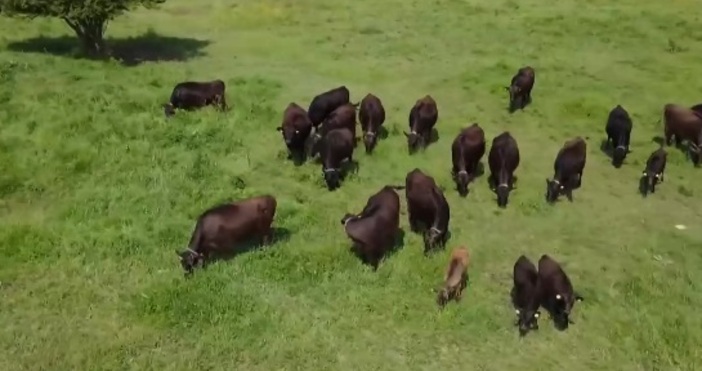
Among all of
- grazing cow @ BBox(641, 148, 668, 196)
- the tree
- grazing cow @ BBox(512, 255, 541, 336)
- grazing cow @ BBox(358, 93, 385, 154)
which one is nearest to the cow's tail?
grazing cow @ BBox(512, 255, 541, 336)

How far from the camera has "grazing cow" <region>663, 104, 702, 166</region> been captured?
1353 centimetres

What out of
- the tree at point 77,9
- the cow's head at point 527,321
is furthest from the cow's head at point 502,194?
the tree at point 77,9

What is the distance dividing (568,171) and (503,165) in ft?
3.74

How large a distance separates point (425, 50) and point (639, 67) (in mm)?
5373

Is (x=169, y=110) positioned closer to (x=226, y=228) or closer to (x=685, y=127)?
(x=226, y=228)

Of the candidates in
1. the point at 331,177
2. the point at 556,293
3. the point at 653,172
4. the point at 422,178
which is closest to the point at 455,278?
the point at 556,293

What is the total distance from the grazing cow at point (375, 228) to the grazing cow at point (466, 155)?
208 cm

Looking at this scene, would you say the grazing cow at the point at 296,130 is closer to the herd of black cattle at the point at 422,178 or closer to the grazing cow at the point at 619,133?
the herd of black cattle at the point at 422,178

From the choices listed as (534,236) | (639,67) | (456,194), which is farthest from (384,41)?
(534,236)

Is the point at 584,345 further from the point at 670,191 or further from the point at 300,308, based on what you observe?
the point at 670,191

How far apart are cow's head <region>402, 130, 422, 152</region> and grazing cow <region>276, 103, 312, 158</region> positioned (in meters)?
1.83

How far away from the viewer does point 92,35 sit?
18641mm

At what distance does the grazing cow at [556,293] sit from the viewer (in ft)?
29.3

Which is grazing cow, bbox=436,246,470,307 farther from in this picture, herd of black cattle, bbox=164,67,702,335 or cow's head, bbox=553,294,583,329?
cow's head, bbox=553,294,583,329
